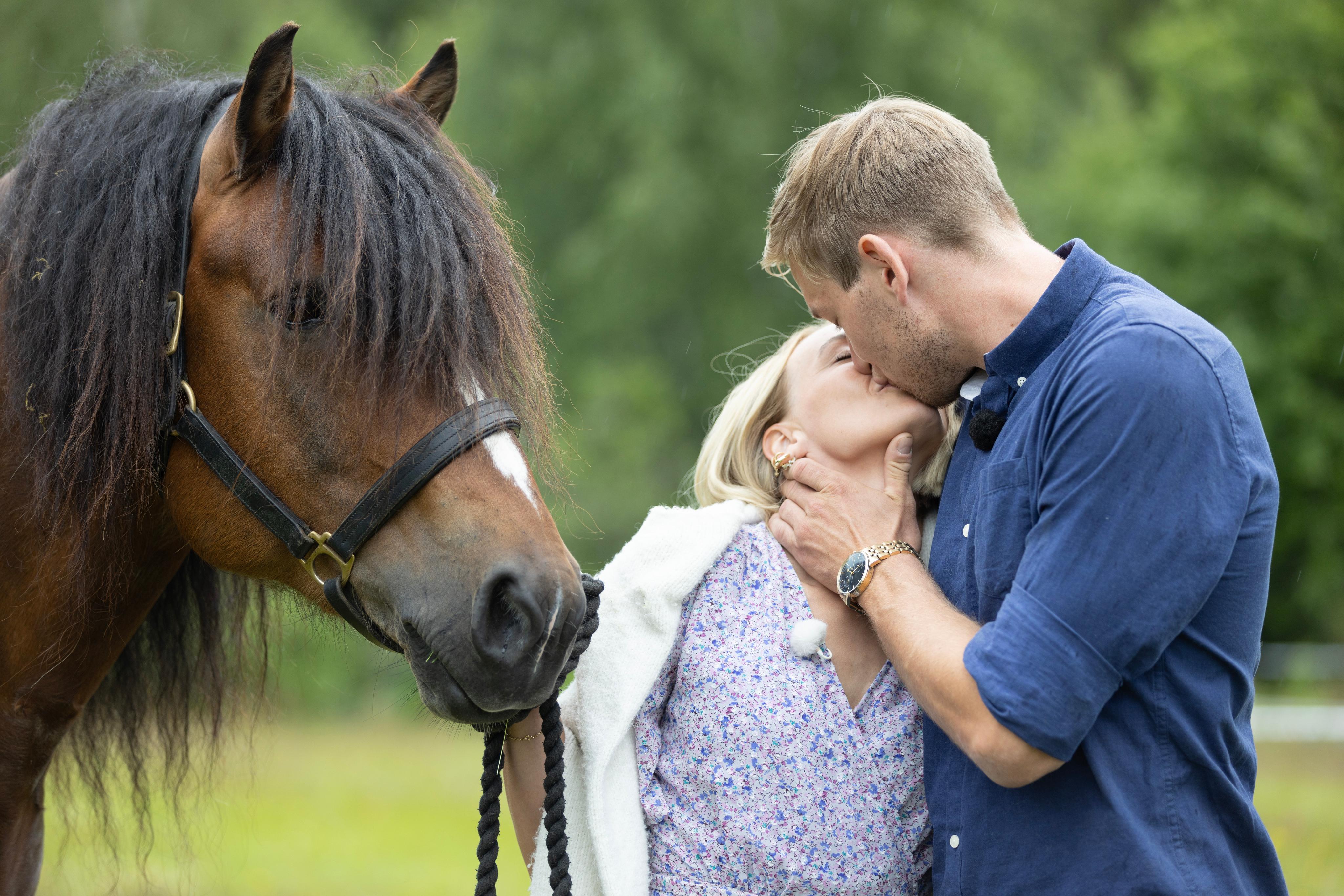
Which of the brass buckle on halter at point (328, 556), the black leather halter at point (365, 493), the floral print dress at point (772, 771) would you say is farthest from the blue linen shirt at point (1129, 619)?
the brass buckle on halter at point (328, 556)

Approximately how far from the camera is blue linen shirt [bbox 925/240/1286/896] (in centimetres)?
165

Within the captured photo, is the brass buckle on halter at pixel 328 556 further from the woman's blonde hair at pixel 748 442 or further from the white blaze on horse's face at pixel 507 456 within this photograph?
the woman's blonde hair at pixel 748 442

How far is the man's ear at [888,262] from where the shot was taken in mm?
2027

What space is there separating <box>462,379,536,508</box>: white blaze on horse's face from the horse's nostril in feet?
0.53

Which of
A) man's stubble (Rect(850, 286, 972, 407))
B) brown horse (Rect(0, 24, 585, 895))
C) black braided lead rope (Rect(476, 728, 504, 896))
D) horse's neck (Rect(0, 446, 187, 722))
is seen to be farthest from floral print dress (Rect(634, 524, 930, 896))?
horse's neck (Rect(0, 446, 187, 722))

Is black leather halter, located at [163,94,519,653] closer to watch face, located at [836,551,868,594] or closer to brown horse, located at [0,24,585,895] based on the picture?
brown horse, located at [0,24,585,895]

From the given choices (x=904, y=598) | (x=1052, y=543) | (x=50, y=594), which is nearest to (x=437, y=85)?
(x=50, y=594)

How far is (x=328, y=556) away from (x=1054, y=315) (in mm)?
1374

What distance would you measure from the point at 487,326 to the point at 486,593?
512 millimetres

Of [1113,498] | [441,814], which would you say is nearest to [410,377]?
[1113,498]

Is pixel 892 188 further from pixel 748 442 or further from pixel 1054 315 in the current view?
pixel 748 442

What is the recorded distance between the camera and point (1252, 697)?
1.88 meters

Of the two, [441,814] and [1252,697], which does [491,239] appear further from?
[441,814]

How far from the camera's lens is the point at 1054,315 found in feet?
6.33
